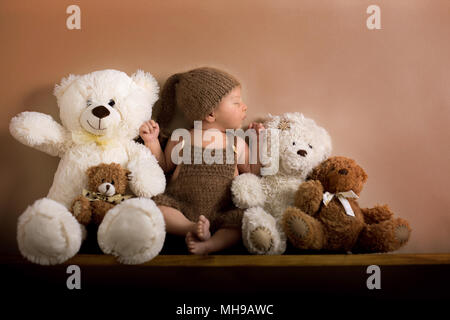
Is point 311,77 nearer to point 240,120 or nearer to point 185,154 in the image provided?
point 240,120

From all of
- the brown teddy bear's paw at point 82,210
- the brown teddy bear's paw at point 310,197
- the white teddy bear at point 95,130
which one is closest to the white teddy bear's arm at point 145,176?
the white teddy bear at point 95,130

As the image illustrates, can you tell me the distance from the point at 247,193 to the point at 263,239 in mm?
154

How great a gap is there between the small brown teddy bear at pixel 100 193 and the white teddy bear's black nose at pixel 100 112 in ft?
0.46

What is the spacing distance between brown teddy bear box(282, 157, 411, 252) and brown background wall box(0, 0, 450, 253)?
0.25 metres

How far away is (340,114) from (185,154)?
0.53 metres

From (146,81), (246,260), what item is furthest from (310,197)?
(146,81)

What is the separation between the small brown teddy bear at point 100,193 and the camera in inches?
37.5

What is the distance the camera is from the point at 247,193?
1.06 metres

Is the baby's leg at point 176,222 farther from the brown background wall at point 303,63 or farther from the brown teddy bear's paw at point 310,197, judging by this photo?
the brown background wall at point 303,63

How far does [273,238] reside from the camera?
957 millimetres

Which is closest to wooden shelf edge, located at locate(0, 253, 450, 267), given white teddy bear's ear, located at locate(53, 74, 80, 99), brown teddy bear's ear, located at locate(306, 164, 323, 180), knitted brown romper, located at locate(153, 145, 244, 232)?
knitted brown romper, located at locate(153, 145, 244, 232)

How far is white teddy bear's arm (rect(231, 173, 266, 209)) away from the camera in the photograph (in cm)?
106

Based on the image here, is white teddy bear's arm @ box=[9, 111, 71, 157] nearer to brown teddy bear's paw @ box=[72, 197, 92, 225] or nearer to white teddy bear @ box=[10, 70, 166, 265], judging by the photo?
white teddy bear @ box=[10, 70, 166, 265]
